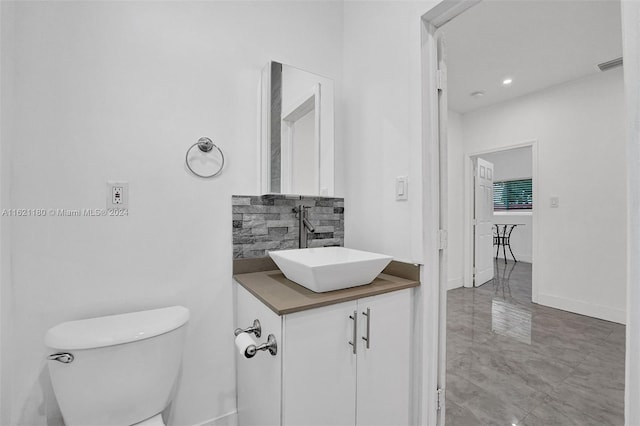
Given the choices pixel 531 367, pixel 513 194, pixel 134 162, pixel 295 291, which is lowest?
pixel 531 367

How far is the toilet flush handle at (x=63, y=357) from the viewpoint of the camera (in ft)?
3.04

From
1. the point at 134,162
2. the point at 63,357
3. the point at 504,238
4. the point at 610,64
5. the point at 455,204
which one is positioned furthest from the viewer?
the point at 504,238

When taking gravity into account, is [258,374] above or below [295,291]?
below

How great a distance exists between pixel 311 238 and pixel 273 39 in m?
1.19

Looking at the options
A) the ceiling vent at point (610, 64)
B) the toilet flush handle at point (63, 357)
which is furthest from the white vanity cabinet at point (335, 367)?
the ceiling vent at point (610, 64)

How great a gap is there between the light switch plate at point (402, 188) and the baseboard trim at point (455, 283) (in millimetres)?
3130

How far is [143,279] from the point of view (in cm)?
126

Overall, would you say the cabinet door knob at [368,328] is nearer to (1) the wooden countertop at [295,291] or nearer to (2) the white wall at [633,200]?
(1) the wooden countertop at [295,291]

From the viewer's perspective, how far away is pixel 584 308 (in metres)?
3.04

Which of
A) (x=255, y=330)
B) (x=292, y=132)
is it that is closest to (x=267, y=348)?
(x=255, y=330)

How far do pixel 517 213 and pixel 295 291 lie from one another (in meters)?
7.54

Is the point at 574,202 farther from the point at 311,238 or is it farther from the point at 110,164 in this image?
the point at 110,164

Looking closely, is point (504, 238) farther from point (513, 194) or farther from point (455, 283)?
point (455, 283)

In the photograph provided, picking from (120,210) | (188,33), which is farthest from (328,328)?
(188,33)
